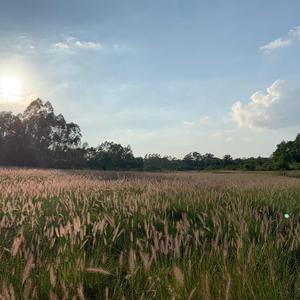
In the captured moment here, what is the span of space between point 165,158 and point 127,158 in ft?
90.6

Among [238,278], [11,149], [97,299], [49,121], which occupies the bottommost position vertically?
[97,299]

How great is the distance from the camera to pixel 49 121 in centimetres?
6625

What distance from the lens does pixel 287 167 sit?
73375 millimetres

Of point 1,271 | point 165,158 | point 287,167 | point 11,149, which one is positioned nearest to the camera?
point 1,271

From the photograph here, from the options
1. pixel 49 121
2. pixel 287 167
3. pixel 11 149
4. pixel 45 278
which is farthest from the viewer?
pixel 287 167

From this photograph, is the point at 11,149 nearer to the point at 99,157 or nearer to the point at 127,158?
the point at 99,157

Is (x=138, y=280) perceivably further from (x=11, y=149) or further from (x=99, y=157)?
(x=99, y=157)

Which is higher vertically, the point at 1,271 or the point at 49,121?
the point at 49,121

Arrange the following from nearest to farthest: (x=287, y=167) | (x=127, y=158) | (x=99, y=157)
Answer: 1. (x=287, y=167)
2. (x=99, y=157)
3. (x=127, y=158)

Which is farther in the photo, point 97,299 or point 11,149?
point 11,149

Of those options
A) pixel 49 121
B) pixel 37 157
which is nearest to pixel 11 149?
pixel 37 157

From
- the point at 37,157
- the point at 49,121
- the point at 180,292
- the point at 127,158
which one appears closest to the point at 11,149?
the point at 37,157

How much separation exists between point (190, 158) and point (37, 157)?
71430 millimetres

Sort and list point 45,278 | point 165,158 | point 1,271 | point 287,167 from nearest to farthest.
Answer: point 45,278
point 1,271
point 287,167
point 165,158
